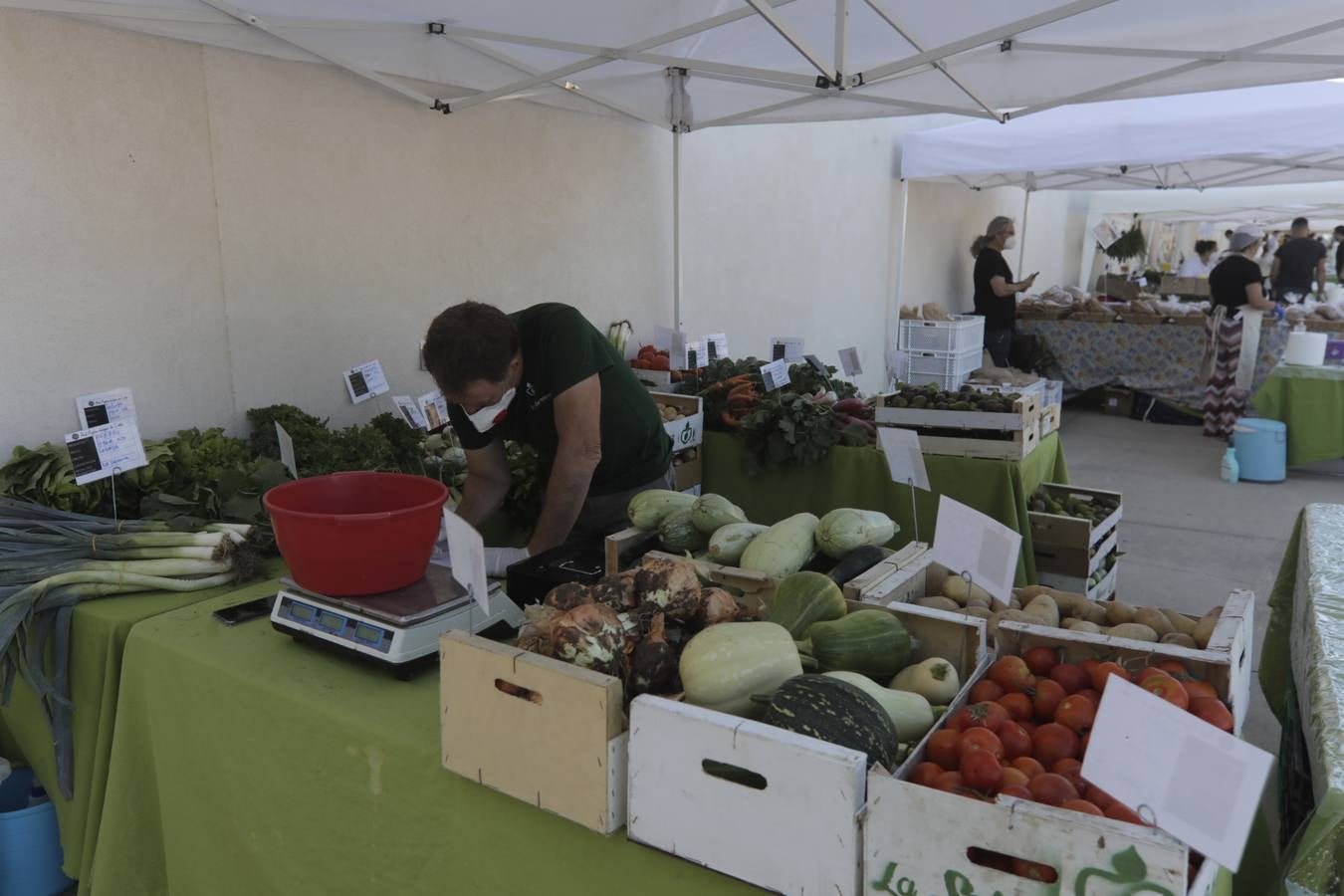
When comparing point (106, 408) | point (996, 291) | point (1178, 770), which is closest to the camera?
point (1178, 770)

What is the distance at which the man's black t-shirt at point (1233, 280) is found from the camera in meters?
8.21

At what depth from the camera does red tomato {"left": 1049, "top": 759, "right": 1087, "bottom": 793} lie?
3.86 ft

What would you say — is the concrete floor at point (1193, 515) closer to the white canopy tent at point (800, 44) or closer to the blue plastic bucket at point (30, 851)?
the white canopy tent at point (800, 44)

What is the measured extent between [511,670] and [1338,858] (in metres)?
1.23

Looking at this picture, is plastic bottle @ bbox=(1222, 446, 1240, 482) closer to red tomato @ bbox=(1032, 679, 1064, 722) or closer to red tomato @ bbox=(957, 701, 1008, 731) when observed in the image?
red tomato @ bbox=(1032, 679, 1064, 722)

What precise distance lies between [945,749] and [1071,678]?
0.33m

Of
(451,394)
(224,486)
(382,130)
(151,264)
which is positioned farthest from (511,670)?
(382,130)

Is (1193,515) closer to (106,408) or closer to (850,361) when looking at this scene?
(850,361)

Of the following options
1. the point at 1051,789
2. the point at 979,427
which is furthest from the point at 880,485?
the point at 1051,789

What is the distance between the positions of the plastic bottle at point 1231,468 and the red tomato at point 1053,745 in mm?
7030

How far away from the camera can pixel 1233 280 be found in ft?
27.4

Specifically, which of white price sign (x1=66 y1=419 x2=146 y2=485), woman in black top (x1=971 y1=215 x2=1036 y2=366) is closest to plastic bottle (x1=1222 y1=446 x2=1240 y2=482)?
woman in black top (x1=971 y1=215 x2=1036 y2=366)

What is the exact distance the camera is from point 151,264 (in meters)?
3.17

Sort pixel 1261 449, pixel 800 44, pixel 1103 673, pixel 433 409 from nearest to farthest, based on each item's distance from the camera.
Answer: pixel 1103 673 → pixel 800 44 → pixel 433 409 → pixel 1261 449
